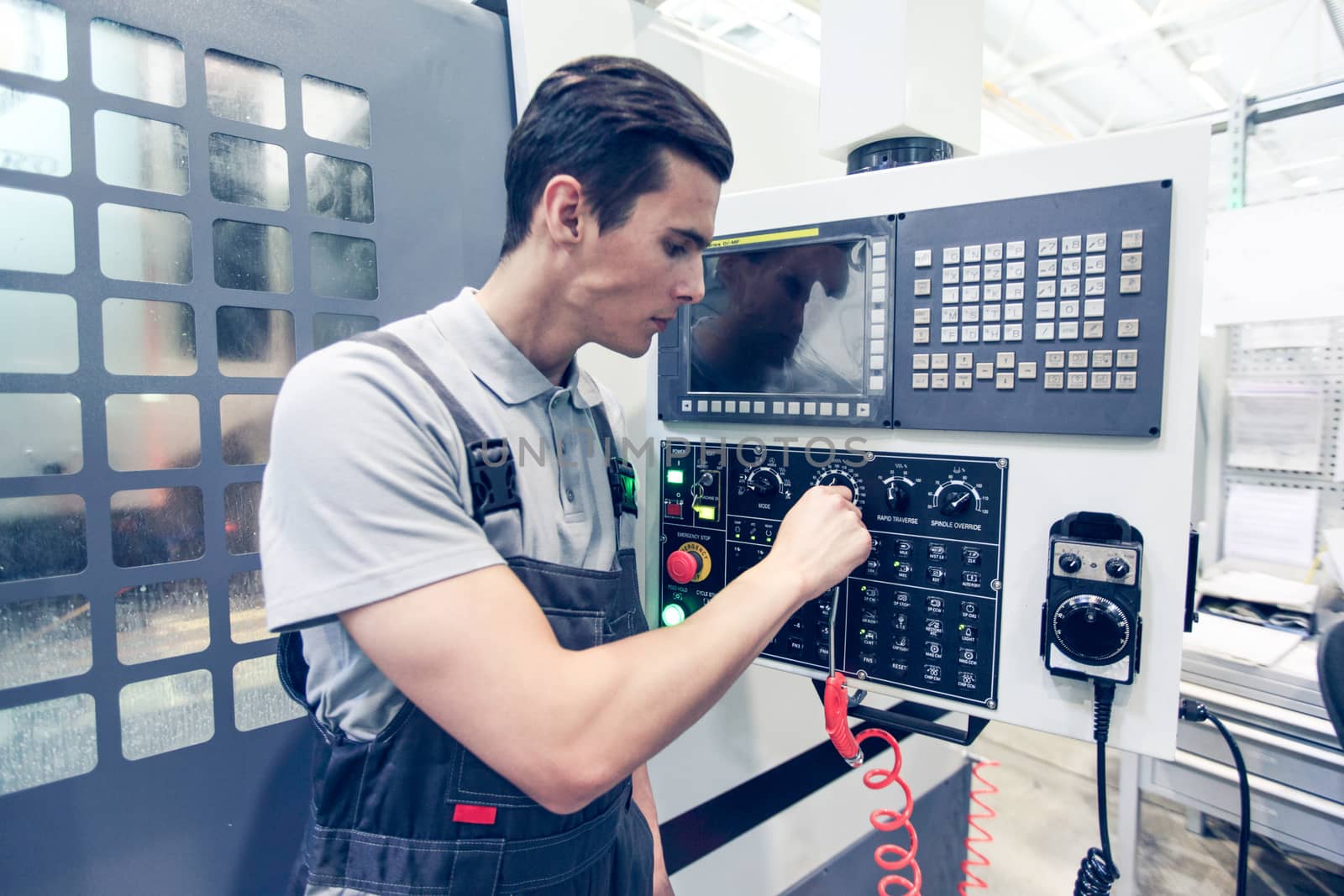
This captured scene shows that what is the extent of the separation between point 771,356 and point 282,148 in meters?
0.63

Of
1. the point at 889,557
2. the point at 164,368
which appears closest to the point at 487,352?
the point at 164,368

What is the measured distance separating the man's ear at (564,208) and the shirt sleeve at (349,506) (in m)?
0.24

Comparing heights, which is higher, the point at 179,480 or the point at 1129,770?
the point at 179,480

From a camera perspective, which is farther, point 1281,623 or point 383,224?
point 1281,623

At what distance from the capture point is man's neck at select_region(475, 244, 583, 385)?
0.73 m

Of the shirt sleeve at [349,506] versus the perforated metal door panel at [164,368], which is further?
the perforated metal door panel at [164,368]

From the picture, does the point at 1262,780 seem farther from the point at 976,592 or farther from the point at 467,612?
the point at 467,612

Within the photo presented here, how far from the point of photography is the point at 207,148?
2.47 feet

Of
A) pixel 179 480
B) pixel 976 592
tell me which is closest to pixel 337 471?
pixel 179 480

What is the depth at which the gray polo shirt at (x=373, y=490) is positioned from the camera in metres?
0.52

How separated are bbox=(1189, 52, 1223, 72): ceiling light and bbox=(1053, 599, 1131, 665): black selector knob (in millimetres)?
4867

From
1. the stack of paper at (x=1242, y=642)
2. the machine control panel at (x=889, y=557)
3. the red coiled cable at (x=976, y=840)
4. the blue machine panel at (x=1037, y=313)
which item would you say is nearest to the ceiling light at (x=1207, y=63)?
the stack of paper at (x=1242, y=642)

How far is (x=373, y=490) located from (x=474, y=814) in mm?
325

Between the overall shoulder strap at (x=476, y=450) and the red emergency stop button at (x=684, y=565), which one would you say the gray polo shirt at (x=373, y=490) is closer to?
the overall shoulder strap at (x=476, y=450)
